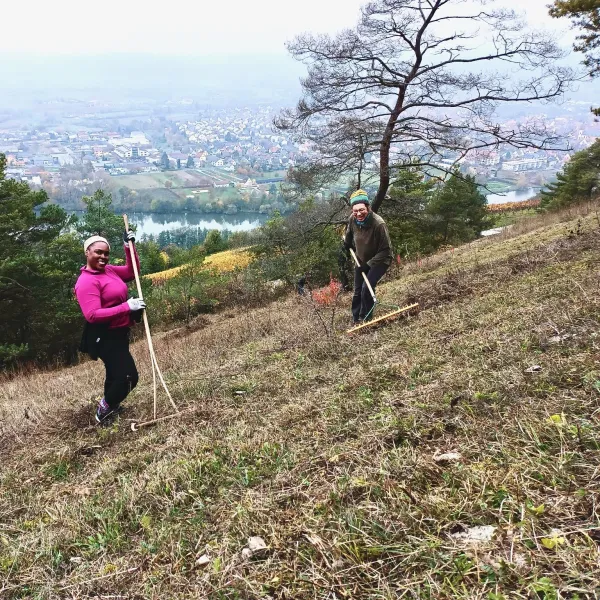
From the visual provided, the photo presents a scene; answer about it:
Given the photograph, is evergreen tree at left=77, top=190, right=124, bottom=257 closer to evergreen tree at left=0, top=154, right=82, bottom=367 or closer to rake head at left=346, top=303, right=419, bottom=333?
evergreen tree at left=0, top=154, right=82, bottom=367

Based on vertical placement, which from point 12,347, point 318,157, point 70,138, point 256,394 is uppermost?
point 70,138

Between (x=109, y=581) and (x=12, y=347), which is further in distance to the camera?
(x=12, y=347)

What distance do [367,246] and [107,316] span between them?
3.74 metres

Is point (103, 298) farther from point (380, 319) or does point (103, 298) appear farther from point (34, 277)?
point (34, 277)

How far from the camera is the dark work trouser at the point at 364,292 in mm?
6392

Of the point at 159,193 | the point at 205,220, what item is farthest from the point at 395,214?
the point at 159,193

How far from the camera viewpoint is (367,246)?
20.9 ft

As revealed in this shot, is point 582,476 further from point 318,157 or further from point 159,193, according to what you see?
point 159,193

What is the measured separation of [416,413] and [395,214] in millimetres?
12152

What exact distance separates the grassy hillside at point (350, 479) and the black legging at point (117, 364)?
349 mm

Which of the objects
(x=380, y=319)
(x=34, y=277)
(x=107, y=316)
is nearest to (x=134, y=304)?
(x=107, y=316)

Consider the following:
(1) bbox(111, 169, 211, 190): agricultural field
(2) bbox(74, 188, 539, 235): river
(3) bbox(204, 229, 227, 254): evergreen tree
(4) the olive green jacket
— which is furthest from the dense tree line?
(1) bbox(111, 169, 211, 190): agricultural field

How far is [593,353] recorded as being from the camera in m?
3.17

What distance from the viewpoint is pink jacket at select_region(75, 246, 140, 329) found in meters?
4.15
